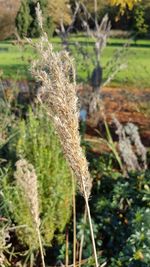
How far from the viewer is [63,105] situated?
5.13 ft

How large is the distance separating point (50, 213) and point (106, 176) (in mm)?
626

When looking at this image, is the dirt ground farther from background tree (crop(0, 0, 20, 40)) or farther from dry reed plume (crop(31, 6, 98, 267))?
dry reed plume (crop(31, 6, 98, 267))

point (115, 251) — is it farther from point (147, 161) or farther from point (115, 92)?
point (115, 92)

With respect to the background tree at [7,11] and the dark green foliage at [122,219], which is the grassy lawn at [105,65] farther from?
the dark green foliage at [122,219]

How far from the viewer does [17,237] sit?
412 centimetres

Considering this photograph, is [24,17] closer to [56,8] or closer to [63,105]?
[56,8]

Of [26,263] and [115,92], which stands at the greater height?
[26,263]

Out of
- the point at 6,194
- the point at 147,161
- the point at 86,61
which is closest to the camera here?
the point at 6,194

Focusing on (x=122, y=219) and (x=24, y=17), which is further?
(x=24, y=17)

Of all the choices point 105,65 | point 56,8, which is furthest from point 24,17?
point 105,65

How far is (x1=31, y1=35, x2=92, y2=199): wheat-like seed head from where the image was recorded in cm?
156

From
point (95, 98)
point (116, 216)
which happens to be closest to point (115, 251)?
point (116, 216)

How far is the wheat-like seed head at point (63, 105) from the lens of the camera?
1.56 m

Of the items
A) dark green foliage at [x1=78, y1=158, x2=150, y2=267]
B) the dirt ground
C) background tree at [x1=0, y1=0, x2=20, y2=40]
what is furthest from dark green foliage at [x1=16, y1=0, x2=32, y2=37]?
the dirt ground
